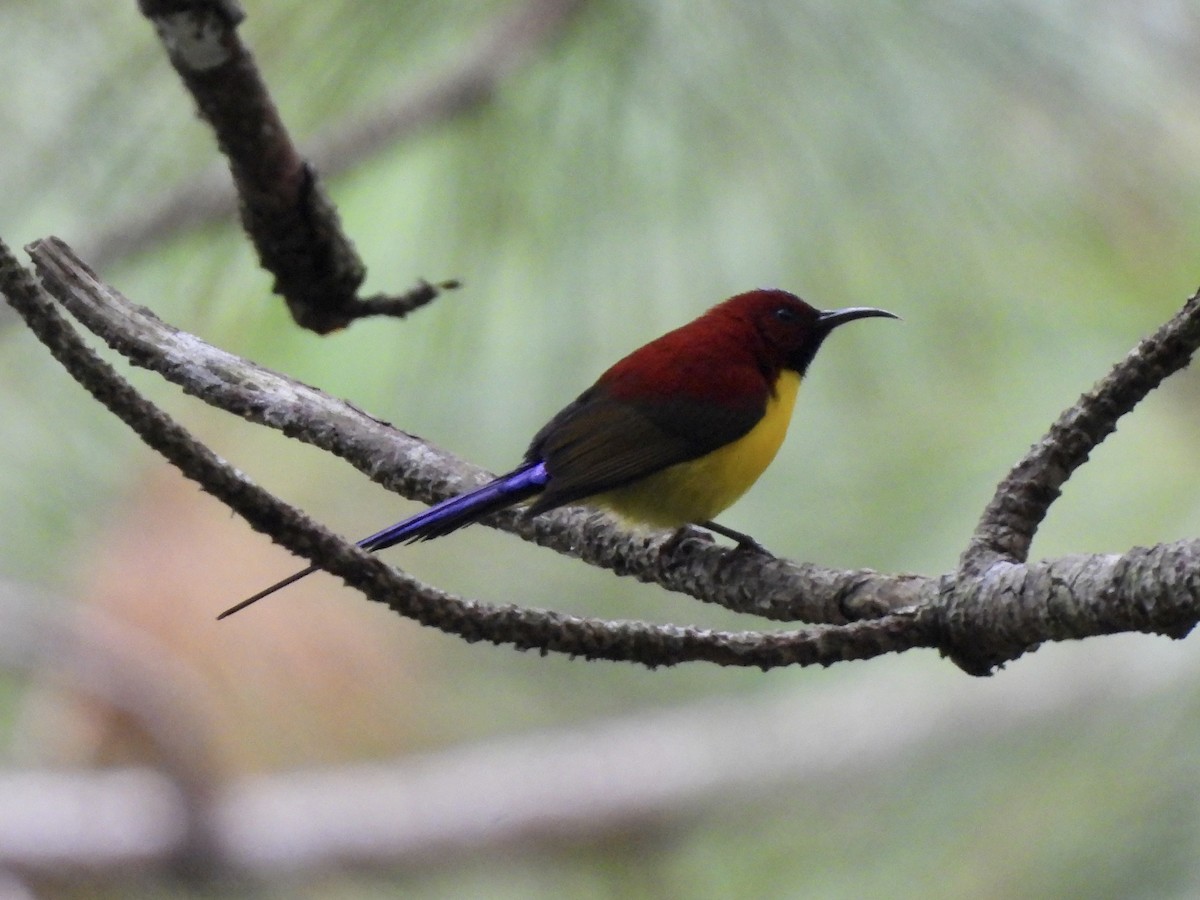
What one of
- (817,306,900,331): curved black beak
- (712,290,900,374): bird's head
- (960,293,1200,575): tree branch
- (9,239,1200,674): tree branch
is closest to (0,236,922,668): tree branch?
(9,239,1200,674): tree branch

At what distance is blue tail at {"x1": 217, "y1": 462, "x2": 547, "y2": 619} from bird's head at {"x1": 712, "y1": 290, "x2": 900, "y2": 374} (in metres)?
0.87

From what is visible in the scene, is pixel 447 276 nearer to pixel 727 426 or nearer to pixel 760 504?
pixel 727 426

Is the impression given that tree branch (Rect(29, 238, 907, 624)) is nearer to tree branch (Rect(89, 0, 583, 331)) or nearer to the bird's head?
tree branch (Rect(89, 0, 583, 331))

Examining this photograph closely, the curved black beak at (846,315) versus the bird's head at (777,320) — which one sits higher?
the bird's head at (777,320)

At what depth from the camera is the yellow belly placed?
2.79m

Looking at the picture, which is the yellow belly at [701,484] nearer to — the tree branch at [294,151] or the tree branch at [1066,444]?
the tree branch at [294,151]

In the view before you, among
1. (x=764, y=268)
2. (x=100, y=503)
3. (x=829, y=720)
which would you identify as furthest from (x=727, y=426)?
(x=829, y=720)

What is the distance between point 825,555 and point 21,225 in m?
2.54

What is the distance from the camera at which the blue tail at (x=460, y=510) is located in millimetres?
2238

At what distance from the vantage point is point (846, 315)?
302 cm

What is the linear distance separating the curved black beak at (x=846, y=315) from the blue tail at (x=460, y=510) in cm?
82

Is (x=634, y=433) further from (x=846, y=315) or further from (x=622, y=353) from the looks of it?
(x=622, y=353)

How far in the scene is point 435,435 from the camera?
12.1 feet

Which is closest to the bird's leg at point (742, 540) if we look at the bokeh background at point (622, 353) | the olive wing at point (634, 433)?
the olive wing at point (634, 433)
